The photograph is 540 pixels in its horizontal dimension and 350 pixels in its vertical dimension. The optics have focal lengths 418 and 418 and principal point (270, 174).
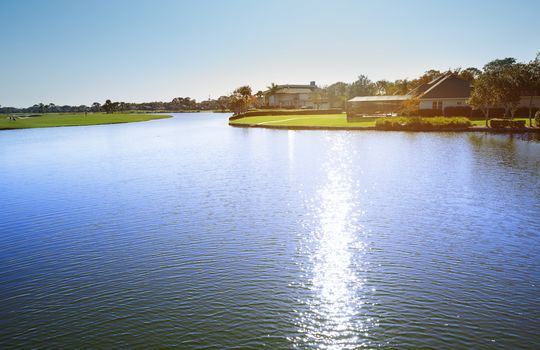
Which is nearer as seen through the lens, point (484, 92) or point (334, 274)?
point (334, 274)

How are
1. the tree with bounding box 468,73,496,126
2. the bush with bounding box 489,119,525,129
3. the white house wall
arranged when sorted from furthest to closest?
the white house wall < the tree with bounding box 468,73,496,126 < the bush with bounding box 489,119,525,129

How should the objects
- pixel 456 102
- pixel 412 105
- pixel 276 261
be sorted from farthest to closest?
1. pixel 412 105
2. pixel 456 102
3. pixel 276 261

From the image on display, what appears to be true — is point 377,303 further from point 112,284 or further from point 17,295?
point 17,295

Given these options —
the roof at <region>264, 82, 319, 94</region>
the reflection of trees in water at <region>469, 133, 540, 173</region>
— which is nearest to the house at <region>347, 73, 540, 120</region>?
the reflection of trees in water at <region>469, 133, 540, 173</region>

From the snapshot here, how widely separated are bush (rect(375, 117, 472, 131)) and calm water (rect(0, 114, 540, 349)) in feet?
90.8

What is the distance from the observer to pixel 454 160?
29703 mm

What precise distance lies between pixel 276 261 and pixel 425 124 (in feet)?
154

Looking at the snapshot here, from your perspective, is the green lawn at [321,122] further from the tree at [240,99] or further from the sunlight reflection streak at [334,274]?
the sunlight reflection streak at [334,274]

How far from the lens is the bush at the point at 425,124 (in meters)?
52.2

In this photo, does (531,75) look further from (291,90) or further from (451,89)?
(291,90)

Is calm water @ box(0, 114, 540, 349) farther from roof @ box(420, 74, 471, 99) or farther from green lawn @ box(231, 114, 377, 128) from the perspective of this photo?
roof @ box(420, 74, 471, 99)

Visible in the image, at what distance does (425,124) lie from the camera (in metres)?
53.5

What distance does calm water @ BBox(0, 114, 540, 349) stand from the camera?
8359mm

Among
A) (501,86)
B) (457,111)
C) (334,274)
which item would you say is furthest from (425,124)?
(334,274)
